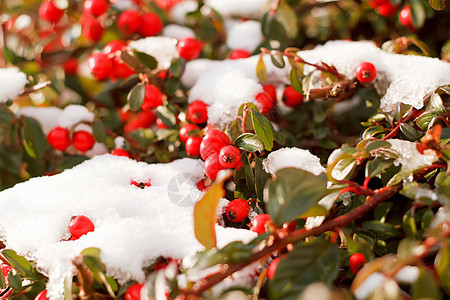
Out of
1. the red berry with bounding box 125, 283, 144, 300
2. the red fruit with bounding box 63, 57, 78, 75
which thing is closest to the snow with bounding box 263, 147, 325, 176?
the red berry with bounding box 125, 283, 144, 300

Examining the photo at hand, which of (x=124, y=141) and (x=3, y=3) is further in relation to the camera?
(x=3, y=3)

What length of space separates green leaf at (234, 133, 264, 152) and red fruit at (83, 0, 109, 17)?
1.19 m

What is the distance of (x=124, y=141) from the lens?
169cm

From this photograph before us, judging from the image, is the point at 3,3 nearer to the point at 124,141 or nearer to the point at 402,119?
the point at 124,141

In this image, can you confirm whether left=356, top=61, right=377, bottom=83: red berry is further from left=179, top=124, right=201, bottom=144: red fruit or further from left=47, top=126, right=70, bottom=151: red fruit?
left=47, top=126, right=70, bottom=151: red fruit

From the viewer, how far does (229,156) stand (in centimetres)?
122

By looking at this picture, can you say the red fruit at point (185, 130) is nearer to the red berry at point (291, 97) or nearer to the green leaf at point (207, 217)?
the red berry at point (291, 97)

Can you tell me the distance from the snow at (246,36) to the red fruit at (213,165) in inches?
33.7

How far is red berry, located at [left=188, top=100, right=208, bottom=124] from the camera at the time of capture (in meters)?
1.54

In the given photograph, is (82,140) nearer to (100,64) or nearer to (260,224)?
(100,64)

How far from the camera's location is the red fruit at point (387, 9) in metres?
1.94

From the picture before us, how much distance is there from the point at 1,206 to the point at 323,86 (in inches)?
44.3

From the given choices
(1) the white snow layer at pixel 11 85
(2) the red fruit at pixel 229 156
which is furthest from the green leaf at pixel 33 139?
(2) the red fruit at pixel 229 156

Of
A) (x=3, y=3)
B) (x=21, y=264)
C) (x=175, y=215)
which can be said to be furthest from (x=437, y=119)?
(x=3, y=3)
